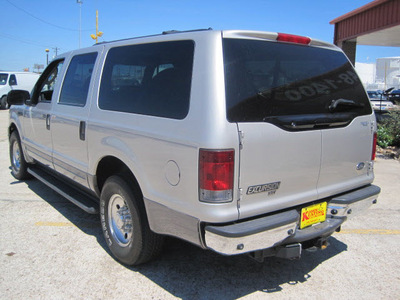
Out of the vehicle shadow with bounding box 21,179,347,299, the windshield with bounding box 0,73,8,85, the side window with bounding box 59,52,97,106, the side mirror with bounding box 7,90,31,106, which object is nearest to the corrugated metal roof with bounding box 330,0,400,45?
the vehicle shadow with bounding box 21,179,347,299

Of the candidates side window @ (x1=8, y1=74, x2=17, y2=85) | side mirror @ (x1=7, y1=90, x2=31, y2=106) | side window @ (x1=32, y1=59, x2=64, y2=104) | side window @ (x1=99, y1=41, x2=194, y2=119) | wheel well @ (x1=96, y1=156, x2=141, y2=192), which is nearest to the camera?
side window @ (x1=99, y1=41, x2=194, y2=119)

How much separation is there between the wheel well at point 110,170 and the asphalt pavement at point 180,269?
735mm

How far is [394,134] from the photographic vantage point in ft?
32.8

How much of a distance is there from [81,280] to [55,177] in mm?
2104

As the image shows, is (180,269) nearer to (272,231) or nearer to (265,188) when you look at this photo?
(272,231)

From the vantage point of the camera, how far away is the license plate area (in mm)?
2947

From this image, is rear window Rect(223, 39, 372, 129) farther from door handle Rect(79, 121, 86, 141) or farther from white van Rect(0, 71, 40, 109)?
white van Rect(0, 71, 40, 109)

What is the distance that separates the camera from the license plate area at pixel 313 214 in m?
2.95

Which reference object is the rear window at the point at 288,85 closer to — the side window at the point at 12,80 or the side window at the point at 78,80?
the side window at the point at 78,80

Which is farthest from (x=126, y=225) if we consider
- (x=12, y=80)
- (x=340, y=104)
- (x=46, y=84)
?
(x=12, y=80)

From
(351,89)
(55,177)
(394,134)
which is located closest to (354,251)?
(351,89)

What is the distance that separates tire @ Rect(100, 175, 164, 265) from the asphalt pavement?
0.19 meters

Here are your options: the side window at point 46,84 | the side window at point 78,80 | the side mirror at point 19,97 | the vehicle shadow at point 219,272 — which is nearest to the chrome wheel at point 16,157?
the side mirror at point 19,97

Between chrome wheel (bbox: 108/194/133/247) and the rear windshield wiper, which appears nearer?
the rear windshield wiper
